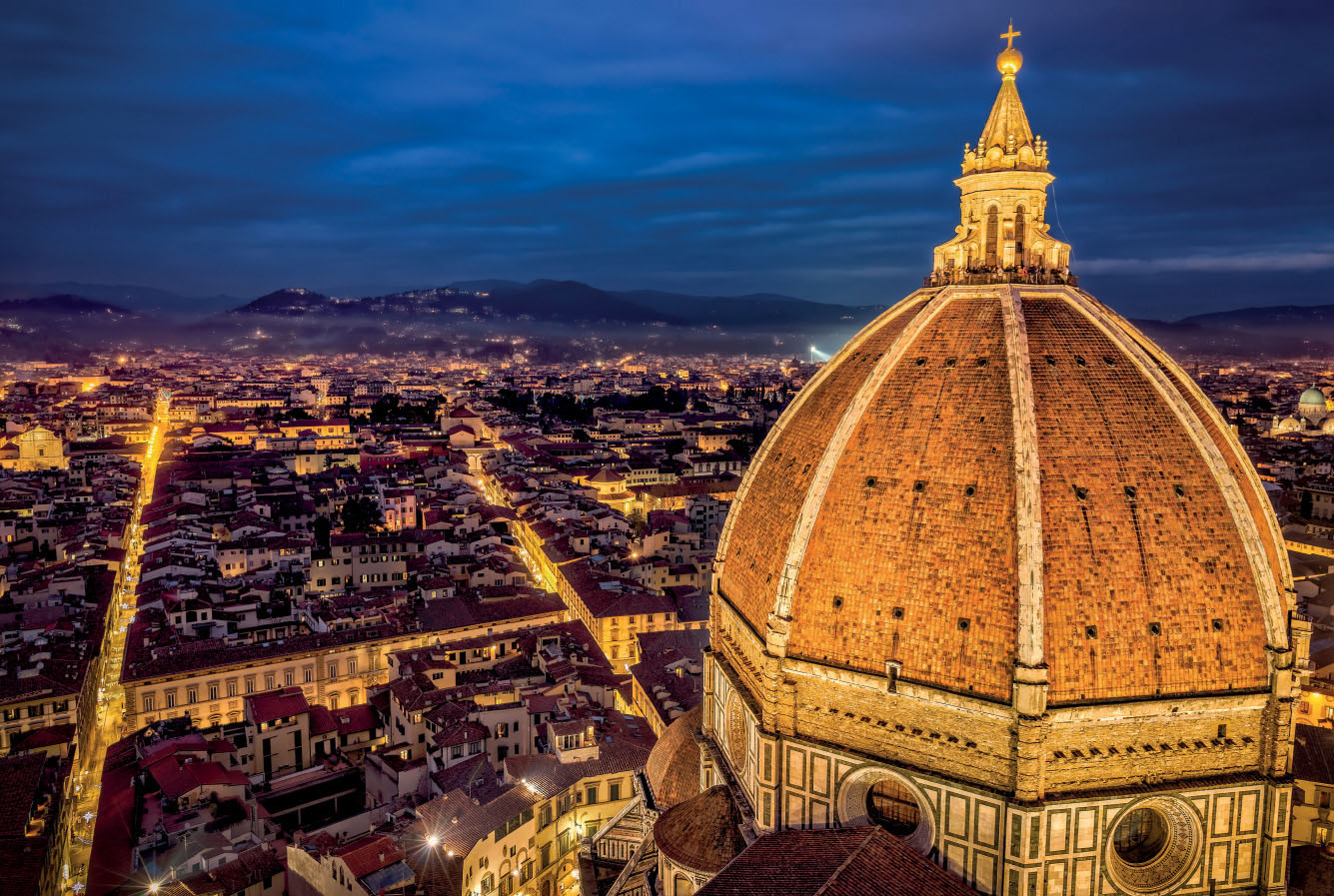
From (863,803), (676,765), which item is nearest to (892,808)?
(863,803)

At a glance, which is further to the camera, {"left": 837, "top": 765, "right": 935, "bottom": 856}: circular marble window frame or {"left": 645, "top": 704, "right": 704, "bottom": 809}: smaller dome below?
{"left": 645, "top": 704, "right": 704, "bottom": 809}: smaller dome below

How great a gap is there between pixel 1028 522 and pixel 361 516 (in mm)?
61454

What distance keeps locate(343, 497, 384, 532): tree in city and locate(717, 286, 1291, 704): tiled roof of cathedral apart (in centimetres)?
5487

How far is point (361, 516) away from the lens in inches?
2763

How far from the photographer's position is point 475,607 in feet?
157

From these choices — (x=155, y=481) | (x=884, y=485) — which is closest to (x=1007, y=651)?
(x=884, y=485)

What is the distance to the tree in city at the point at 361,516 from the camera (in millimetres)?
69412

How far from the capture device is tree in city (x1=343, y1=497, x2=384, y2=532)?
69412 millimetres

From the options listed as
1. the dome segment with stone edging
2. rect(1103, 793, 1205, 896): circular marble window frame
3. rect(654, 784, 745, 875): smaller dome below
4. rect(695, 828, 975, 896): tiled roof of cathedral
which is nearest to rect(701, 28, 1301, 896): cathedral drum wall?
rect(1103, 793, 1205, 896): circular marble window frame

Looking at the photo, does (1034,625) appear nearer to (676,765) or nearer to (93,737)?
(676,765)

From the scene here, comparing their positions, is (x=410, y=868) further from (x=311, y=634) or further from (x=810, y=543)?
(x=311, y=634)

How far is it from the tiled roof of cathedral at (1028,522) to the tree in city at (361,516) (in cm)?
5487

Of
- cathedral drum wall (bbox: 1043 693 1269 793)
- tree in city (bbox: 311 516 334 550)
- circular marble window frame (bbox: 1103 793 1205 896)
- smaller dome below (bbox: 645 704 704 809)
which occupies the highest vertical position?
cathedral drum wall (bbox: 1043 693 1269 793)

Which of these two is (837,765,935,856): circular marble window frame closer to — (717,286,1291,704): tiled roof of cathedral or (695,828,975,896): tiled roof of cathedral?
(695,828,975,896): tiled roof of cathedral
